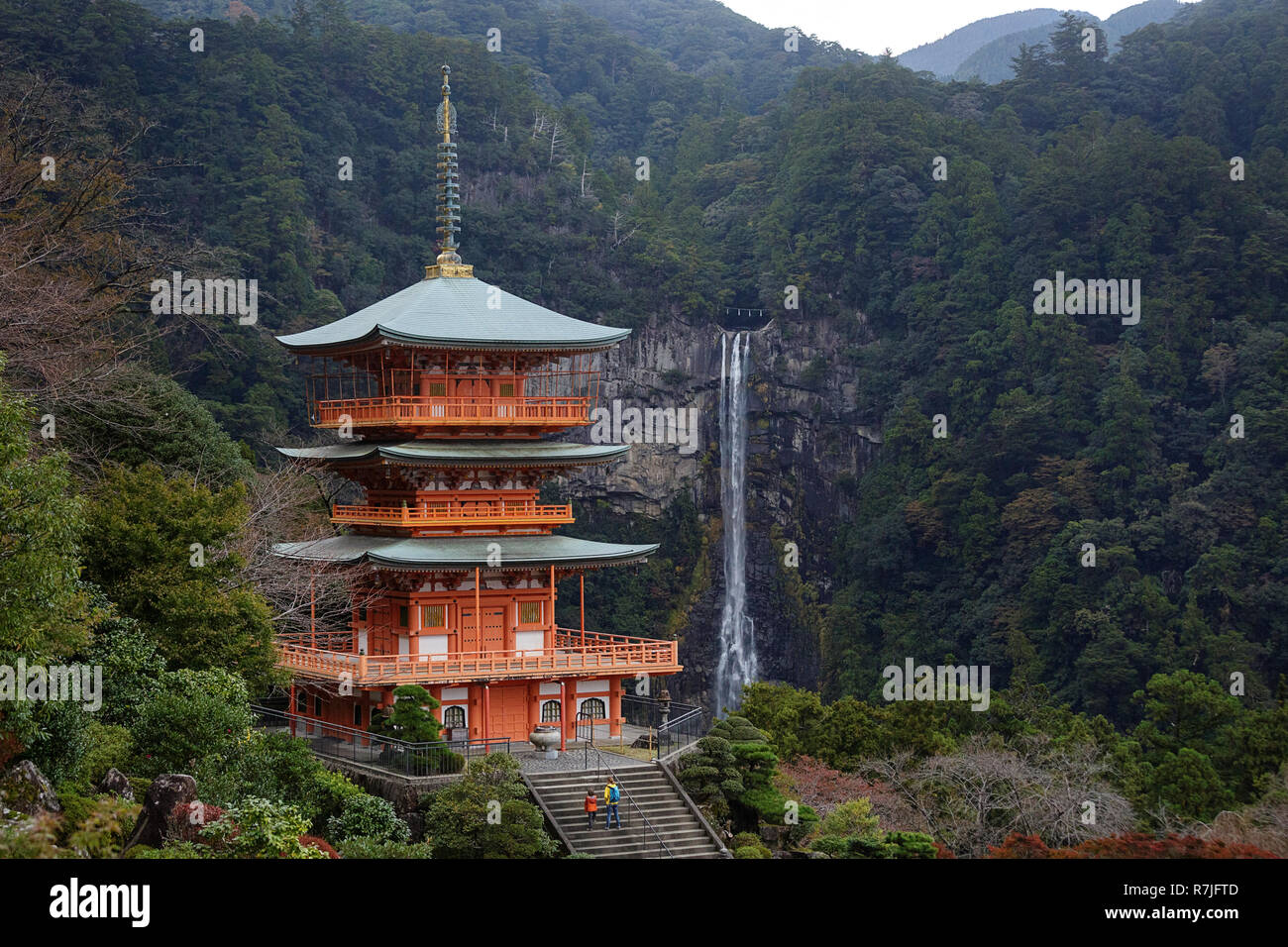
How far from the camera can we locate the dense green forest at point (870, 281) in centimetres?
3425

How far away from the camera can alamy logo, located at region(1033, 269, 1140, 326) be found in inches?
2462

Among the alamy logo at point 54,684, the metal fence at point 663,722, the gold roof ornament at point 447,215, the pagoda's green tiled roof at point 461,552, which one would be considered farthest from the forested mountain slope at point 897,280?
the alamy logo at point 54,684

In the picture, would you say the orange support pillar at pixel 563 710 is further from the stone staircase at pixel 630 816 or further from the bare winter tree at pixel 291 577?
the bare winter tree at pixel 291 577

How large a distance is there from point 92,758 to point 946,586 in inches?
1856

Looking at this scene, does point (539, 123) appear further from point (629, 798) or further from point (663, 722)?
point (629, 798)

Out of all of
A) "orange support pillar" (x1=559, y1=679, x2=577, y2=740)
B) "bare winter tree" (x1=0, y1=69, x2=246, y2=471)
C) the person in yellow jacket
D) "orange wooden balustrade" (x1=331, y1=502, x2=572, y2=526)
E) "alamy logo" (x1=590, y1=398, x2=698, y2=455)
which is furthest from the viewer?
"alamy logo" (x1=590, y1=398, x2=698, y2=455)

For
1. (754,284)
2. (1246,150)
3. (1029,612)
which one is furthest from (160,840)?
(1246,150)

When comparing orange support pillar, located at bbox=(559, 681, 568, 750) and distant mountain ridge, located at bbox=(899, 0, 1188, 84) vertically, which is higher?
distant mountain ridge, located at bbox=(899, 0, 1188, 84)

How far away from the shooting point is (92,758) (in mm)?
19516

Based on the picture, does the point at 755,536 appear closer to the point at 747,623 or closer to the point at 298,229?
the point at 747,623

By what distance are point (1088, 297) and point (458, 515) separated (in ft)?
146

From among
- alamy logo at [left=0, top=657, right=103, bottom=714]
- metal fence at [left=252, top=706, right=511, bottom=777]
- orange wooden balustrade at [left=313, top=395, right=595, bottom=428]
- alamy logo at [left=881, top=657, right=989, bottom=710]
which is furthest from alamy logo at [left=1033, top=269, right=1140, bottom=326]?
alamy logo at [left=0, top=657, right=103, bottom=714]
